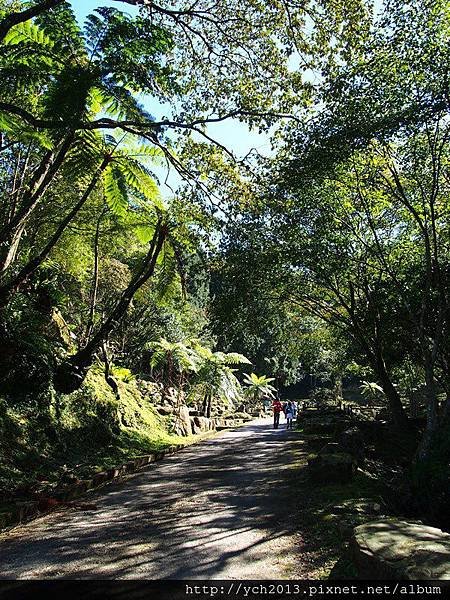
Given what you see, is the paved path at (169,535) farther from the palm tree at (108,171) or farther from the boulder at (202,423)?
the boulder at (202,423)

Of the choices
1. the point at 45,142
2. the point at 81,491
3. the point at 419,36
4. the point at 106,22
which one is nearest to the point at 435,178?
the point at 419,36

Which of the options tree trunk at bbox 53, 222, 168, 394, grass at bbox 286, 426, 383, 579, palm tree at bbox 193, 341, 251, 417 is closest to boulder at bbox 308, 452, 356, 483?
grass at bbox 286, 426, 383, 579

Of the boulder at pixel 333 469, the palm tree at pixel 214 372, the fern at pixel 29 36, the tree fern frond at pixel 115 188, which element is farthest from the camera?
the palm tree at pixel 214 372

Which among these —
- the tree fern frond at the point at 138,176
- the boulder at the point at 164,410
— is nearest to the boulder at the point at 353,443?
the tree fern frond at the point at 138,176

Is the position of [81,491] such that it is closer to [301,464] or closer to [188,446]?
[301,464]

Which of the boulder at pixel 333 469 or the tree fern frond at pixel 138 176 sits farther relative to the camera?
the tree fern frond at pixel 138 176

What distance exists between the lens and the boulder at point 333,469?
7242 mm

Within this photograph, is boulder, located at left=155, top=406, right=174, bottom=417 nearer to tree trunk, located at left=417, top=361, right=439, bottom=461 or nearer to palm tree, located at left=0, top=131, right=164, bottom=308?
palm tree, located at left=0, top=131, right=164, bottom=308

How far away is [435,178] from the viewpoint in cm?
834

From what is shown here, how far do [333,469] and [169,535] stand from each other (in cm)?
341

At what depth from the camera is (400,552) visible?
3.18 meters

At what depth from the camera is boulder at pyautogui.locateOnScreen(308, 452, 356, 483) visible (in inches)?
285

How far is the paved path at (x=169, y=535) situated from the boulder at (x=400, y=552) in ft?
2.68

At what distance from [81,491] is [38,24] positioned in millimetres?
6771
